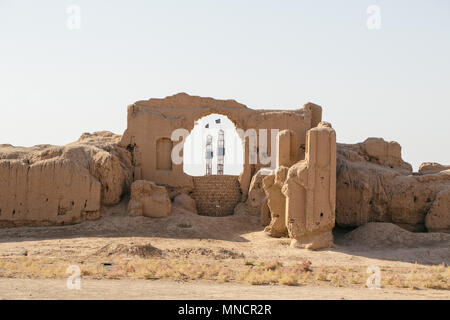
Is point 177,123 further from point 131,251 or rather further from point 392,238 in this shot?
point 392,238

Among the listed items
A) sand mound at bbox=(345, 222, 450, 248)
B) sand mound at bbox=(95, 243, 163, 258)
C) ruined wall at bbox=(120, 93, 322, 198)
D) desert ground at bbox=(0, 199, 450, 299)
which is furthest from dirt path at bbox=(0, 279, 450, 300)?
ruined wall at bbox=(120, 93, 322, 198)

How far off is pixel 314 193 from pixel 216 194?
7.88 m

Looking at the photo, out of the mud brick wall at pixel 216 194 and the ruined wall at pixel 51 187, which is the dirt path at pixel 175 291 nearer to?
the ruined wall at pixel 51 187

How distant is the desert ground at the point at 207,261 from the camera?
14094 millimetres

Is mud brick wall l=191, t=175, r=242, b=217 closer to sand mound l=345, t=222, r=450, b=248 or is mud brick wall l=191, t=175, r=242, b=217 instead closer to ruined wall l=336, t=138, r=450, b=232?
ruined wall l=336, t=138, r=450, b=232

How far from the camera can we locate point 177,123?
2852 cm

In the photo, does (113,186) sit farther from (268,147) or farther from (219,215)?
(268,147)

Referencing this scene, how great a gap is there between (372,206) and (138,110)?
37.7 feet

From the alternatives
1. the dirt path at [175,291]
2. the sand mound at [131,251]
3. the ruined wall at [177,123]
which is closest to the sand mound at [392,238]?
the ruined wall at [177,123]

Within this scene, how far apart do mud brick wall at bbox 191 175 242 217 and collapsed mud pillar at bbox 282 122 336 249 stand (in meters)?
6.79

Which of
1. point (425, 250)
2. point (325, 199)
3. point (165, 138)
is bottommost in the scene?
point (425, 250)
